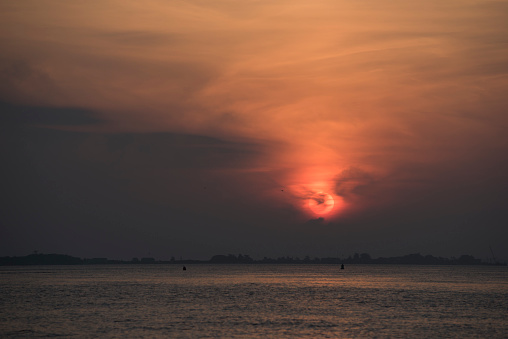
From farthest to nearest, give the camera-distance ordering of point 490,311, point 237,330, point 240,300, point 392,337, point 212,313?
1. point 240,300
2. point 490,311
3. point 212,313
4. point 237,330
5. point 392,337

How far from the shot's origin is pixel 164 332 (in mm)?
68062

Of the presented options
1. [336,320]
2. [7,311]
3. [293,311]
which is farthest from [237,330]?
[7,311]

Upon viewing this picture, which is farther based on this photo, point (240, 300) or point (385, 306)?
point (240, 300)

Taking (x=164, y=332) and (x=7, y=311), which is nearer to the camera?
(x=164, y=332)

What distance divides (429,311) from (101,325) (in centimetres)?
5213

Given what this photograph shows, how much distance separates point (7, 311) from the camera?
90938 mm

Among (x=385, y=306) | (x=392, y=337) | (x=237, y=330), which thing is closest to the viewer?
(x=392, y=337)

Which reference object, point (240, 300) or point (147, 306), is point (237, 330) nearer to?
point (147, 306)

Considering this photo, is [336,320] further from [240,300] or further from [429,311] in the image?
[240,300]

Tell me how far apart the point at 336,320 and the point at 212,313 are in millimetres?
19899

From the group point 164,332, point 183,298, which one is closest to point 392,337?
point 164,332

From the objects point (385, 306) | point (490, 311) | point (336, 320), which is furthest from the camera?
point (385, 306)

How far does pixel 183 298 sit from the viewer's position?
12194 centimetres

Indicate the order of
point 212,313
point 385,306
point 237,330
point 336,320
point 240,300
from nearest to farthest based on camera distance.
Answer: point 237,330 → point 336,320 → point 212,313 → point 385,306 → point 240,300
